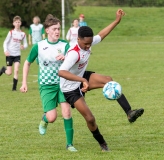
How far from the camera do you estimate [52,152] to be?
714 centimetres

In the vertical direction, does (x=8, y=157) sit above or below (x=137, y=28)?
above

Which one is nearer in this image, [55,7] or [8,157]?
[8,157]

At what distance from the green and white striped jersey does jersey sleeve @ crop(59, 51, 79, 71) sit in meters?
0.69

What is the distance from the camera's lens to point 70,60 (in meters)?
6.87

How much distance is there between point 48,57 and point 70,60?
0.78 metres

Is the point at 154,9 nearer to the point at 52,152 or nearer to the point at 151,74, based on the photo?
the point at 151,74

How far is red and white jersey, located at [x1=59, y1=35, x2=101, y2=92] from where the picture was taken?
22.5ft

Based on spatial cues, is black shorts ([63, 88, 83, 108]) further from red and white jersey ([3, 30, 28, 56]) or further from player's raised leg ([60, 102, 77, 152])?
red and white jersey ([3, 30, 28, 56])

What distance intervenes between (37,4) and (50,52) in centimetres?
3458

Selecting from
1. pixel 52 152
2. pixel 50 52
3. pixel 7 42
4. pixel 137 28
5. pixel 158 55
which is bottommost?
pixel 137 28

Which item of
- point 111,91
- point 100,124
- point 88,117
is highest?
point 111,91

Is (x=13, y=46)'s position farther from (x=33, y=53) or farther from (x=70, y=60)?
(x=70, y=60)

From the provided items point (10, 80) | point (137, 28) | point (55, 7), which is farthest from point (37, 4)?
point (10, 80)

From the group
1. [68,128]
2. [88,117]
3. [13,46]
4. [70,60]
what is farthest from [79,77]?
[13,46]
